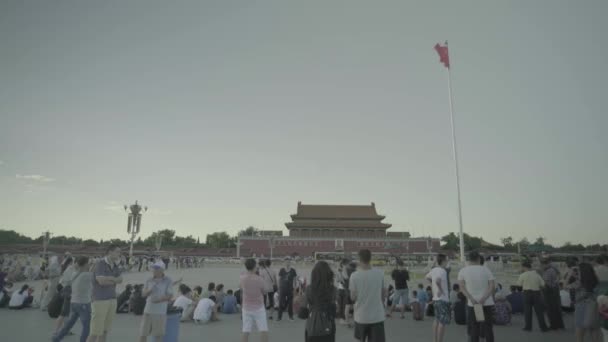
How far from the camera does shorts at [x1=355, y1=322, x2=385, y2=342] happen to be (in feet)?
14.5

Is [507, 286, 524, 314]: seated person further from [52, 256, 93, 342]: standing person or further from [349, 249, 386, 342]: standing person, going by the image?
[52, 256, 93, 342]: standing person

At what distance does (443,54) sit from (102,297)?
68.4 feet

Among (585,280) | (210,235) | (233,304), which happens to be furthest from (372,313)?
(210,235)

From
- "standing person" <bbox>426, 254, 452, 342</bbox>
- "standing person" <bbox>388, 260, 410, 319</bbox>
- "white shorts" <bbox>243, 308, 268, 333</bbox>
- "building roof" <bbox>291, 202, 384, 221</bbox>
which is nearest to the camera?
"white shorts" <bbox>243, 308, 268, 333</bbox>

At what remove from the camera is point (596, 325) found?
5.73 meters

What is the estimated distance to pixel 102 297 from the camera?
17.9 ft

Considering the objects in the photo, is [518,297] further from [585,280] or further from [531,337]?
[585,280]

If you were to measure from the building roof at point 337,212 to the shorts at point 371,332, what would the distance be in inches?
2342

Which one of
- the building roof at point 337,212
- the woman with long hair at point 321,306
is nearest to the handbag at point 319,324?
the woman with long hair at point 321,306

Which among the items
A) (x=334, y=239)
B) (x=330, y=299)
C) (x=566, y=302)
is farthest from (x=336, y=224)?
(x=330, y=299)

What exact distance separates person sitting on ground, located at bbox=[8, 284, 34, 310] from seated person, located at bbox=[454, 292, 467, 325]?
12.4 metres

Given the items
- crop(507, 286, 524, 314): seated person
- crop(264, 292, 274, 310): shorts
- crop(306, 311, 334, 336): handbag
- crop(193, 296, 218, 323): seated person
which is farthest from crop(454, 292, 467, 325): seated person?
crop(193, 296, 218, 323): seated person

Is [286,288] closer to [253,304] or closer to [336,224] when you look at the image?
[253,304]

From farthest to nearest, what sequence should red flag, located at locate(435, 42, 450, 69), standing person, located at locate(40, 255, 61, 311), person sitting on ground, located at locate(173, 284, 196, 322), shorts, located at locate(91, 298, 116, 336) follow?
red flag, located at locate(435, 42, 450, 69) → standing person, located at locate(40, 255, 61, 311) → person sitting on ground, located at locate(173, 284, 196, 322) → shorts, located at locate(91, 298, 116, 336)
